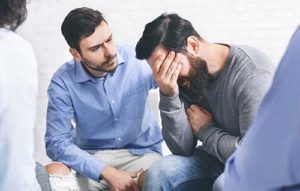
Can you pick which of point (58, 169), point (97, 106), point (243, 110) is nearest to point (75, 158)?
point (58, 169)

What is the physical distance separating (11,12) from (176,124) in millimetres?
789

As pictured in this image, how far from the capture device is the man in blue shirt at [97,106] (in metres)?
1.66

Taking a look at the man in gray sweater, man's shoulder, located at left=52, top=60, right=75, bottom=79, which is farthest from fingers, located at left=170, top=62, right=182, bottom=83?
man's shoulder, located at left=52, top=60, right=75, bottom=79

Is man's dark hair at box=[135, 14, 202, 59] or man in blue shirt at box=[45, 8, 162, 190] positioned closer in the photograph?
man's dark hair at box=[135, 14, 202, 59]

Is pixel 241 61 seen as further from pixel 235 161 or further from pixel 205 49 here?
pixel 235 161

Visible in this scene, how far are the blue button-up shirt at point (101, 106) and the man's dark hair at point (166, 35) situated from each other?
0.33 meters

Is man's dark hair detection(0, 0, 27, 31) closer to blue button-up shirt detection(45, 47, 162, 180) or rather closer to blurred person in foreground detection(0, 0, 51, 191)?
blurred person in foreground detection(0, 0, 51, 191)

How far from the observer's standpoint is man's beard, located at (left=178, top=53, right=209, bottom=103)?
1388 mm

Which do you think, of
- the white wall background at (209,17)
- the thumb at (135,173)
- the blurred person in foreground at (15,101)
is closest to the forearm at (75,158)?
the thumb at (135,173)

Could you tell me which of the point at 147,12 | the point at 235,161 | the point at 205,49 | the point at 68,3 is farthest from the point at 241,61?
the point at 68,3

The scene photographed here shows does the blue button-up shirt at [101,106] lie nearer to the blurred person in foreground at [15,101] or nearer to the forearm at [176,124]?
the forearm at [176,124]

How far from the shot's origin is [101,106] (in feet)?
5.64

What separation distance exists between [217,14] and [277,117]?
5.10 feet

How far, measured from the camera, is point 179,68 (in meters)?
1.40
